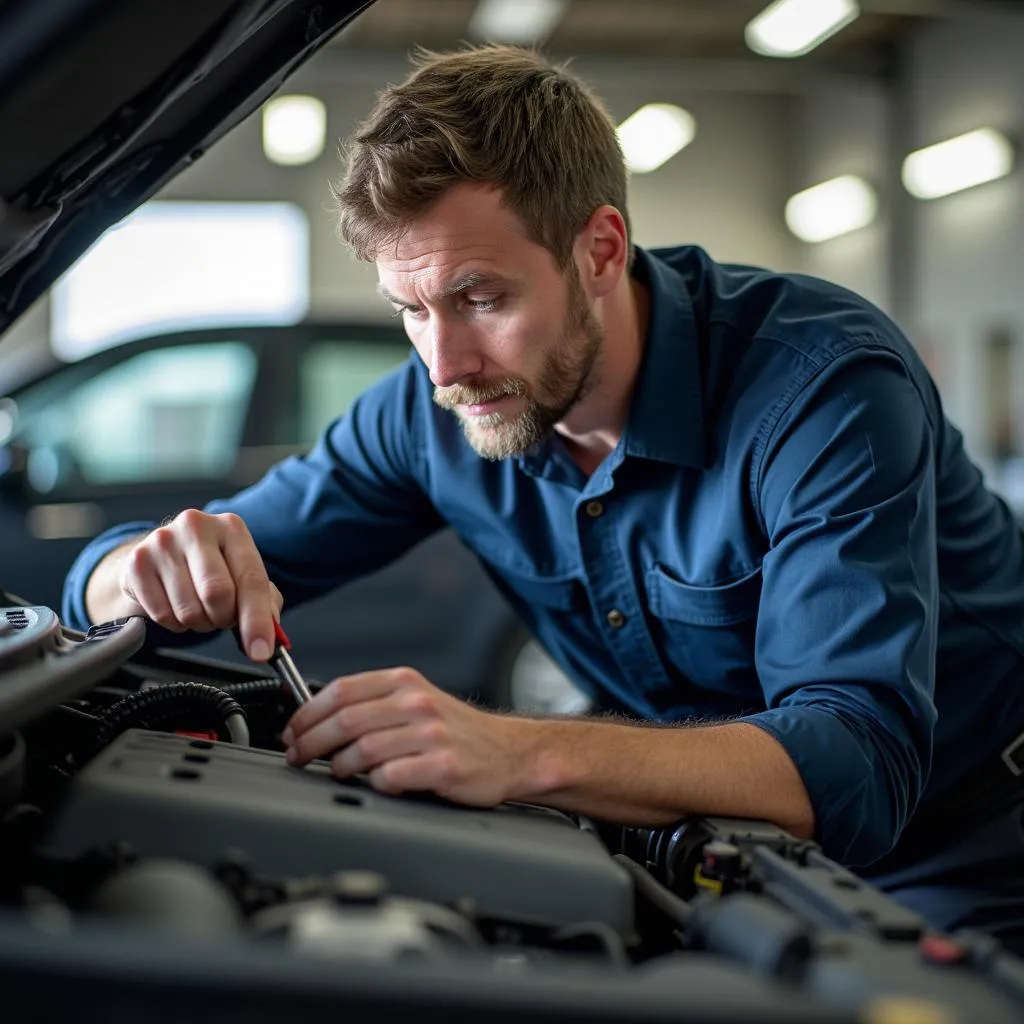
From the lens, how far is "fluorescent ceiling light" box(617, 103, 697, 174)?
7750 mm

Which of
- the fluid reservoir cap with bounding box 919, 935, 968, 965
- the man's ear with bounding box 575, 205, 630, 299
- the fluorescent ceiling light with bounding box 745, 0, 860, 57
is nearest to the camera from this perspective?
the fluid reservoir cap with bounding box 919, 935, 968, 965

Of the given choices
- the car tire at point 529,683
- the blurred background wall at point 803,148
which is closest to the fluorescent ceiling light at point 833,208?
the blurred background wall at point 803,148

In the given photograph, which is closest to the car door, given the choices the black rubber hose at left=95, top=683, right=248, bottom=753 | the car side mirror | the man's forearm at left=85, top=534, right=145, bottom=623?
the car side mirror

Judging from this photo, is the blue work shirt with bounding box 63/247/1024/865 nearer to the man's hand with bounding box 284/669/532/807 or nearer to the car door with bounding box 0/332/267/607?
the man's hand with bounding box 284/669/532/807

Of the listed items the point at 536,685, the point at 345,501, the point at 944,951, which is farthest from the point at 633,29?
the point at 944,951

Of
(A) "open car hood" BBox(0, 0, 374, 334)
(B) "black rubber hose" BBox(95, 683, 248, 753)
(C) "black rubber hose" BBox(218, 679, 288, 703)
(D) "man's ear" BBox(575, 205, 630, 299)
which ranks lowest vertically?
(C) "black rubber hose" BBox(218, 679, 288, 703)

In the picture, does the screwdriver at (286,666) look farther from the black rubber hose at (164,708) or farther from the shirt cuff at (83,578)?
the shirt cuff at (83,578)

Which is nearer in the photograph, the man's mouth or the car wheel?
the man's mouth

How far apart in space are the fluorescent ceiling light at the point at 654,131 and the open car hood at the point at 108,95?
21.6 ft

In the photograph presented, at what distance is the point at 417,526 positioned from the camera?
1.78m

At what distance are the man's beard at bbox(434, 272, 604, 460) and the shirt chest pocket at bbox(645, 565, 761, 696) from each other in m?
0.21

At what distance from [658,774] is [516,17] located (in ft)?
19.6

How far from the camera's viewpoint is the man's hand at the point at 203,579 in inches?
44.1

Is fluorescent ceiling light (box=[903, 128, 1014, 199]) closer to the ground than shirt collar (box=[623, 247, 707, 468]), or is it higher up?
higher up
